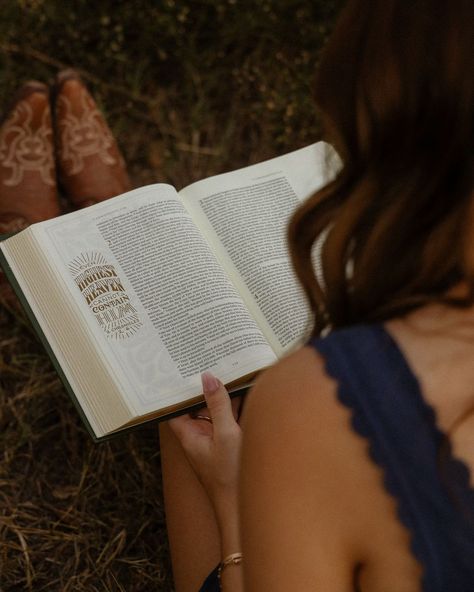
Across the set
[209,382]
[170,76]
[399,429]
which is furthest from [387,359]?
[170,76]

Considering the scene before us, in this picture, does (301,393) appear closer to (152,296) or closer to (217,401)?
(217,401)

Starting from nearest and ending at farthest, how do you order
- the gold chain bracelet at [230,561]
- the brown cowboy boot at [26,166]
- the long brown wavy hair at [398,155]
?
the long brown wavy hair at [398,155], the gold chain bracelet at [230,561], the brown cowboy boot at [26,166]

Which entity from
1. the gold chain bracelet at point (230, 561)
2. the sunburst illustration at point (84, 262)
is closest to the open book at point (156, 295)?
the sunburst illustration at point (84, 262)

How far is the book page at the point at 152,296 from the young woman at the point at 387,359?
44 cm

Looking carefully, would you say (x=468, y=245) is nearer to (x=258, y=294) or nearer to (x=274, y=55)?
(x=258, y=294)

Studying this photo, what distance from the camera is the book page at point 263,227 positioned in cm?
127

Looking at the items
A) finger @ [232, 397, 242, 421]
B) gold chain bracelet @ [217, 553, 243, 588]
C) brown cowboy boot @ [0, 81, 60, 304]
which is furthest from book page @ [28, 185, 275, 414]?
brown cowboy boot @ [0, 81, 60, 304]

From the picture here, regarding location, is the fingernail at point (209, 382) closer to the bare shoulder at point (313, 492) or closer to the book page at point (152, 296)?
the book page at point (152, 296)

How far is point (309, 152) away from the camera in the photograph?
150cm

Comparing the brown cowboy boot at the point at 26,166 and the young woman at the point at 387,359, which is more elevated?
the young woman at the point at 387,359

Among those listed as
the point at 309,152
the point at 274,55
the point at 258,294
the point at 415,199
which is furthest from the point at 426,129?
the point at 274,55

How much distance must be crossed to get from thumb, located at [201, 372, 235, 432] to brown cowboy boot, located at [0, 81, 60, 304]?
2.08ft

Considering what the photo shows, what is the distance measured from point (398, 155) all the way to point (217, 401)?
0.57 metres

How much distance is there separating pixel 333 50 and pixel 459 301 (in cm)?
25
